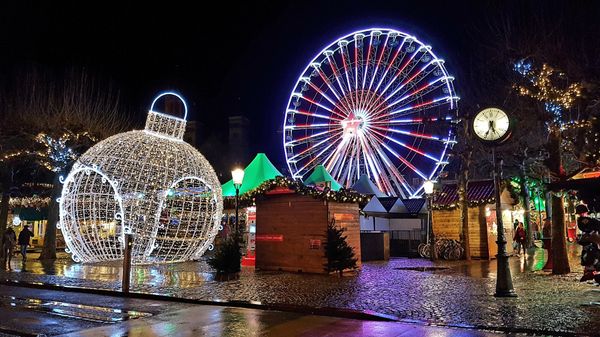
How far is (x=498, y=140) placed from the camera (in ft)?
39.1

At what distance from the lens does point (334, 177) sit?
104ft

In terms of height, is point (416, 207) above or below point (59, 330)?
above

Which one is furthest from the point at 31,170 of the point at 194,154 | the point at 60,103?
the point at 194,154

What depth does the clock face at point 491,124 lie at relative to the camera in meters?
11.9

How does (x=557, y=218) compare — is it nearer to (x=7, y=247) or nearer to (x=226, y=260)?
(x=226, y=260)

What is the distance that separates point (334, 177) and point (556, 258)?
17063 mm

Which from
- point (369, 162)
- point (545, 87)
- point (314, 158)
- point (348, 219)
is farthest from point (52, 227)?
point (545, 87)

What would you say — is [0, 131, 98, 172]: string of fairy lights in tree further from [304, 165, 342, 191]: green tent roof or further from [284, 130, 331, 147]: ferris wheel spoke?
[284, 130, 331, 147]: ferris wheel spoke

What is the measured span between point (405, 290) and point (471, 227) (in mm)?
13332

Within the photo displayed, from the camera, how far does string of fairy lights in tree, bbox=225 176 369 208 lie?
17.3m

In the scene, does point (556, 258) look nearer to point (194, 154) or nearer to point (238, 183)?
point (238, 183)

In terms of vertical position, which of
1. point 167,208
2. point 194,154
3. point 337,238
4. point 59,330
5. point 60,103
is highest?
point 60,103

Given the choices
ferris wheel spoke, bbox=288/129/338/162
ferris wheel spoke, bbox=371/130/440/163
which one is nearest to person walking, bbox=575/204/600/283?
ferris wheel spoke, bbox=371/130/440/163

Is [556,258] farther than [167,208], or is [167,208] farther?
[167,208]
